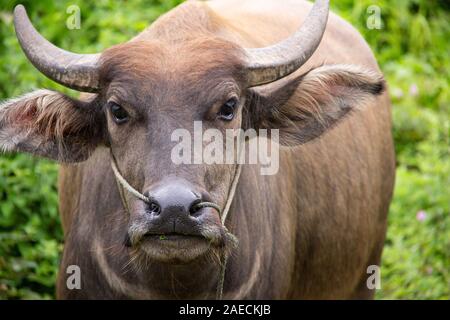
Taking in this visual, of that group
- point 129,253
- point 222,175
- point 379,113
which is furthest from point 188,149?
point 379,113

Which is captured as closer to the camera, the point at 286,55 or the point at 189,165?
the point at 189,165

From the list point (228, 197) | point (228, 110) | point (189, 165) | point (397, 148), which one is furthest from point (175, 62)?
point (397, 148)

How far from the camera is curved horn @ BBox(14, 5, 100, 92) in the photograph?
206 inches

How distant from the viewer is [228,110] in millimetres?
5188

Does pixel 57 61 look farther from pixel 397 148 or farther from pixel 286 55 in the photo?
pixel 397 148

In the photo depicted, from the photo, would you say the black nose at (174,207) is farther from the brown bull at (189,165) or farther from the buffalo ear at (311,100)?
the buffalo ear at (311,100)

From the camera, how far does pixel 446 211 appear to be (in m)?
8.70

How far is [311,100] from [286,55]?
1.29 ft

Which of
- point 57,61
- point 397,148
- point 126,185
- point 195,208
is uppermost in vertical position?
point 57,61

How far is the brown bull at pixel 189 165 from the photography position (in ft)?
16.2

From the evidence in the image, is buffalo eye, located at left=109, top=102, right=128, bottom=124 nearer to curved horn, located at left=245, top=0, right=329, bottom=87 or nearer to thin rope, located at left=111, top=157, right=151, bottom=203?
thin rope, located at left=111, top=157, right=151, bottom=203

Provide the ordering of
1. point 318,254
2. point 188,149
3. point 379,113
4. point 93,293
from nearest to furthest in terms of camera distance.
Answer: point 188,149
point 93,293
point 318,254
point 379,113
